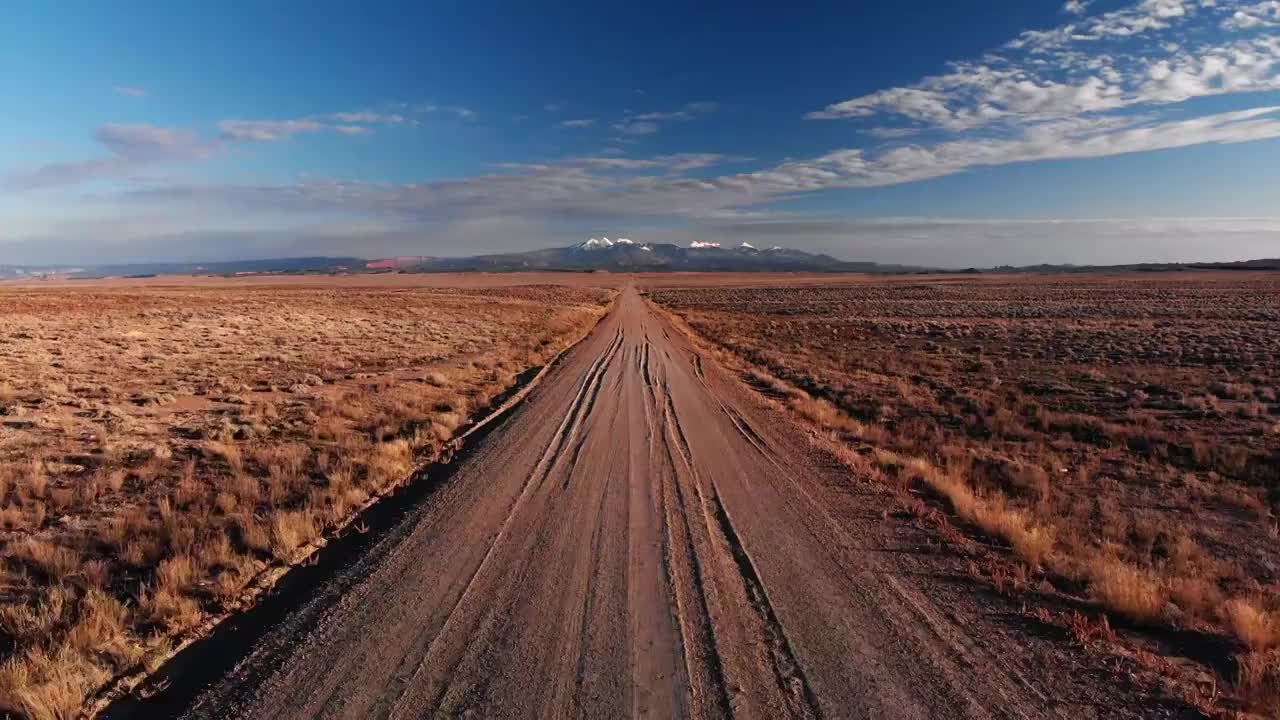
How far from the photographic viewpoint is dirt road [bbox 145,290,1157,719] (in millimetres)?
4098

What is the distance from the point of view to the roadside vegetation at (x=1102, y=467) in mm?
5125

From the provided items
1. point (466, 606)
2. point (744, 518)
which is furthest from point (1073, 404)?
point (466, 606)

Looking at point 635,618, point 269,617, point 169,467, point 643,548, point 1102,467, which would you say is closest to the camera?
point 635,618

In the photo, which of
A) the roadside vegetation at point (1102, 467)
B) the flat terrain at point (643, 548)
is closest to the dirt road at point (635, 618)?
the flat terrain at point (643, 548)

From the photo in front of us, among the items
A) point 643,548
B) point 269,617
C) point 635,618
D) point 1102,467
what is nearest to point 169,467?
point 269,617

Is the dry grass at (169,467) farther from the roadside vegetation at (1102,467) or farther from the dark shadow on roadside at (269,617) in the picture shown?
the roadside vegetation at (1102,467)

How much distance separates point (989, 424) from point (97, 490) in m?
16.8

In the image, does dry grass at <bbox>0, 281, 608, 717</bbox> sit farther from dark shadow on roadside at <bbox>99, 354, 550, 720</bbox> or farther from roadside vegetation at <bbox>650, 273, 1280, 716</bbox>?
roadside vegetation at <bbox>650, 273, 1280, 716</bbox>

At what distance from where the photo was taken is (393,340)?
30.2m

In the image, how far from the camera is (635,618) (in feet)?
16.6

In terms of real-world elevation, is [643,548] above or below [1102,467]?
above

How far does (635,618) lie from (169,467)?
9094 millimetres

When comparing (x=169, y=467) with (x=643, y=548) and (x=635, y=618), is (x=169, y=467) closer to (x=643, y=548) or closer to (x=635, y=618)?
(x=643, y=548)

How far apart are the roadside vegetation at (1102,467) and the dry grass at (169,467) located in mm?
7529
